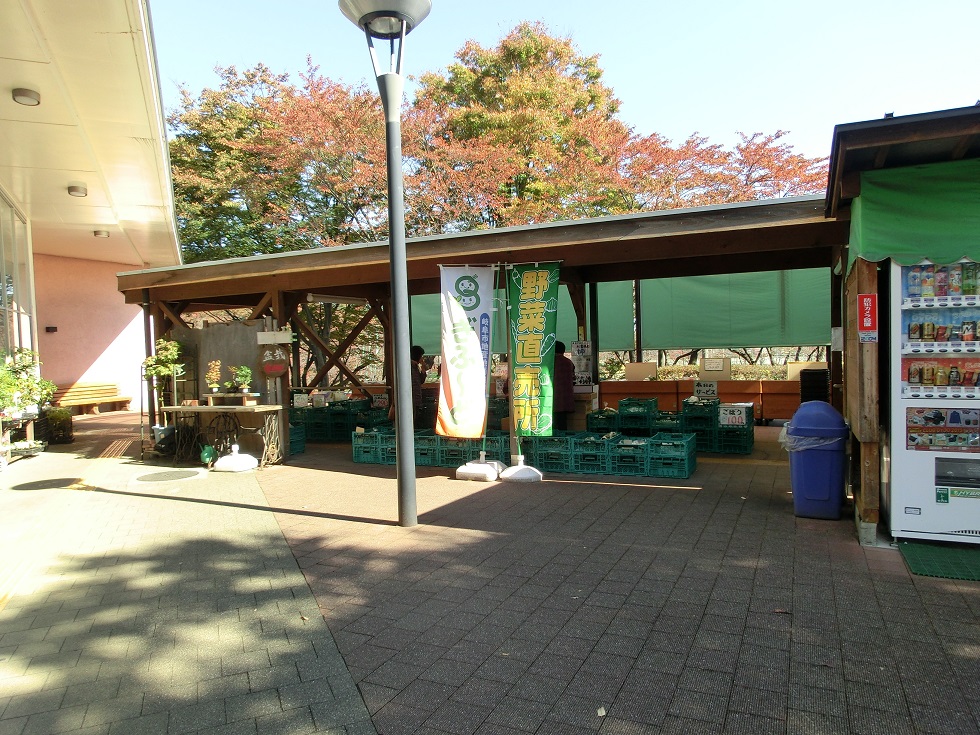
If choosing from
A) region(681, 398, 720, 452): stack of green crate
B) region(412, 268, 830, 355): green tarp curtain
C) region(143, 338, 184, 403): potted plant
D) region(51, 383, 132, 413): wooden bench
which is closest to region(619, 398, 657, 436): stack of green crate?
region(681, 398, 720, 452): stack of green crate

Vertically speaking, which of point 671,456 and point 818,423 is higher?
point 818,423

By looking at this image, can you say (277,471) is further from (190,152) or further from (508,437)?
(190,152)

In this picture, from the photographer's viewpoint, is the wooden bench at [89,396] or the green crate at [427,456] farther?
the wooden bench at [89,396]

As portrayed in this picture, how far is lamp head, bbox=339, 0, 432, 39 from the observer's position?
5320 millimetres

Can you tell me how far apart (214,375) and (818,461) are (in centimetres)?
848

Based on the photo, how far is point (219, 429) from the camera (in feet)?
33.8

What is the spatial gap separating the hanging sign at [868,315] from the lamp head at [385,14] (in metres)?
4.32

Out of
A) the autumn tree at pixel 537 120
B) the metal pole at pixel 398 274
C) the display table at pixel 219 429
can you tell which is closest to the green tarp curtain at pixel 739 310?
the autumn tree at pixel 537 120

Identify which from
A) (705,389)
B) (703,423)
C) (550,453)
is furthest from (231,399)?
(705,389)

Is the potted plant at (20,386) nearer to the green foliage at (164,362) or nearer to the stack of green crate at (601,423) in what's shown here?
the green foliage at (164,362)

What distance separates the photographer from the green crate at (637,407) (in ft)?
33.3

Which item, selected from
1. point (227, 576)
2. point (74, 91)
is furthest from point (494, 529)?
point (74, 91)

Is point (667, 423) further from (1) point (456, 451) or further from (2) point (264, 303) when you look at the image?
(2) point (264, 303)

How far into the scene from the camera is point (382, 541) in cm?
563
